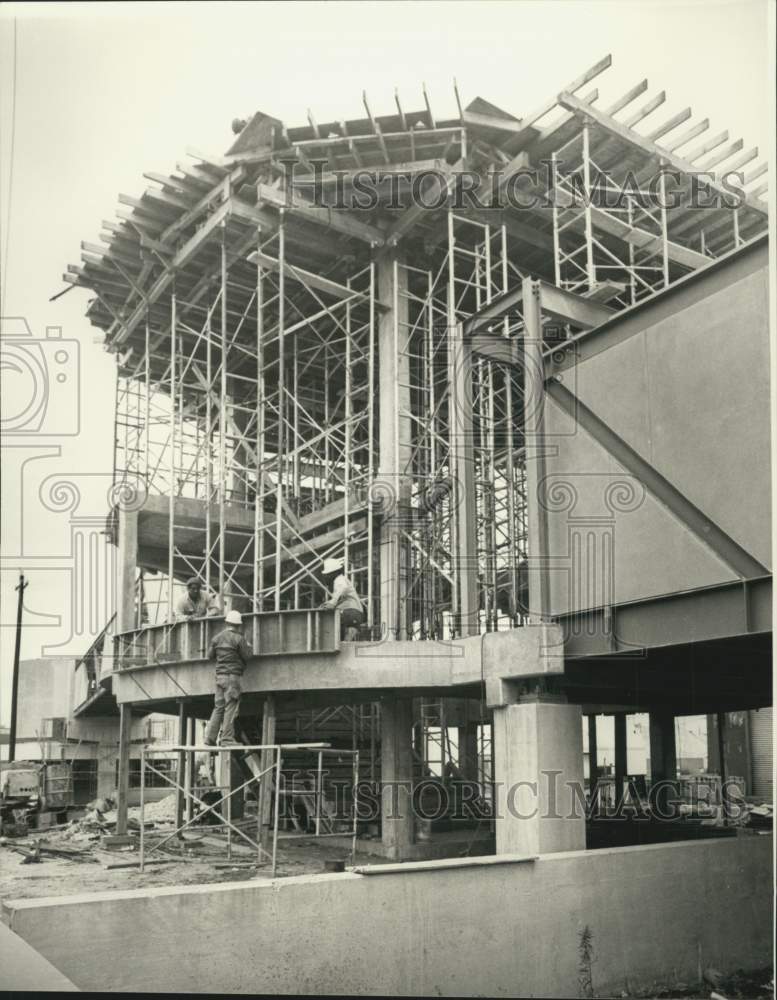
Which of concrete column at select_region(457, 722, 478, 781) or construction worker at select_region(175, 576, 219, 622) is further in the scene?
concrete column at select_region(457, 722, 478, 781)

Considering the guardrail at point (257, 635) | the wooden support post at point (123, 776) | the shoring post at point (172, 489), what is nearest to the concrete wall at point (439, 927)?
the guardrail at point (257, 635)

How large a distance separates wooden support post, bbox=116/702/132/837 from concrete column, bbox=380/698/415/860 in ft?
15.9

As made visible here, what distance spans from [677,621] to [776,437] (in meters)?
3.60

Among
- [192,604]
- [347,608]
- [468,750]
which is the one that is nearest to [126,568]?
[192,604]

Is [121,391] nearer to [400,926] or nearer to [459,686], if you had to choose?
[459,686]

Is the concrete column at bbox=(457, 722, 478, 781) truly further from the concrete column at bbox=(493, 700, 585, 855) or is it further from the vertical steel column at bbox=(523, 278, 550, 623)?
the vertical steel column at bbox=(523, 278, 550, 623)

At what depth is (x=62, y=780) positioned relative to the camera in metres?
32.2

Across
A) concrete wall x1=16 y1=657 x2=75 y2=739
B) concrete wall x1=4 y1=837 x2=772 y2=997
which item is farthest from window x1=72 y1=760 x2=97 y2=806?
Result: concrete wall x1=4 y1=837 x2=772 y2=997

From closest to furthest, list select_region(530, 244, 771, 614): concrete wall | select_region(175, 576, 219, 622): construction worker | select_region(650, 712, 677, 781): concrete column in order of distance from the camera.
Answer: select_region(530, 244, 771, 614): concrete wall < select_region(175, 576, 219, 622): construction worker < select_region(650, 712, 677, 781): concrete column

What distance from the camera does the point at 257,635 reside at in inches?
610

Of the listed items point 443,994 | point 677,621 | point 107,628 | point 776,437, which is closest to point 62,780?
point 107,628

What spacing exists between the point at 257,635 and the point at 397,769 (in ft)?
12.7

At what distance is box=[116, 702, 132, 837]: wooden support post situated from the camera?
1822 centimetres

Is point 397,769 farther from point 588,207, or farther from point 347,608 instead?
point 588,207
